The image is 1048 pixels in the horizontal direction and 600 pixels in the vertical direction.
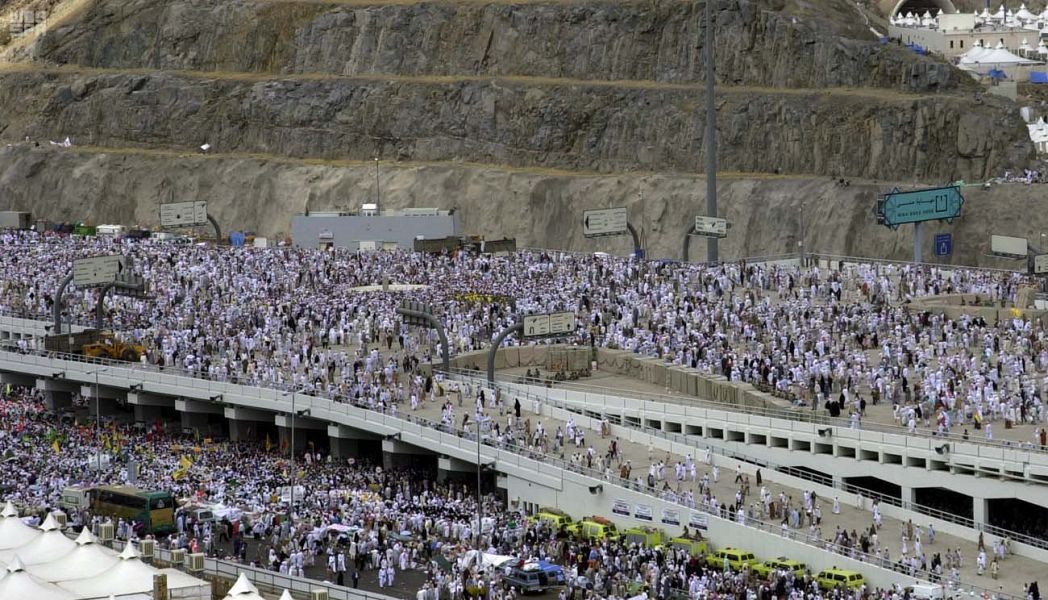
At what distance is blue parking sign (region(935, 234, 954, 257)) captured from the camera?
105750 mm

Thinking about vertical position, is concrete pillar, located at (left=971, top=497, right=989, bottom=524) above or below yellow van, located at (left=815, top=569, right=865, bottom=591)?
above

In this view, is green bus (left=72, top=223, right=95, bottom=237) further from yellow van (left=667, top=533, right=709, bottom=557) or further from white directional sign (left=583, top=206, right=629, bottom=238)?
yellow van (left=667, top=533, right=709, bottom=557)

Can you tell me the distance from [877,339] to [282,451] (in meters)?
20.2

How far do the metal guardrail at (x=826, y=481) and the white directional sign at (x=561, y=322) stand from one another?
9.83 ft

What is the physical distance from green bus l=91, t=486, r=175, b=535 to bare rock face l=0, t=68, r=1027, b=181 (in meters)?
63.4

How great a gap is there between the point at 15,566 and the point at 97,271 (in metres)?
40.9

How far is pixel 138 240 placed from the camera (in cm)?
10875

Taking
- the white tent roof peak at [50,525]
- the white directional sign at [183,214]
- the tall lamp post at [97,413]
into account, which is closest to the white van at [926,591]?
the white tent roof peak at [50,525]

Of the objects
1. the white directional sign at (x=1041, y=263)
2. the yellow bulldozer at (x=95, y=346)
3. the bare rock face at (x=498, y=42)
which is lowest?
the yellow bulldozer at (x=95, y=346)

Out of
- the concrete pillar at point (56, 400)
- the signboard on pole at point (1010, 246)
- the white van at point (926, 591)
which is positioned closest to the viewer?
the white van at point (926, 591)

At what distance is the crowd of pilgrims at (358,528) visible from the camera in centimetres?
5131

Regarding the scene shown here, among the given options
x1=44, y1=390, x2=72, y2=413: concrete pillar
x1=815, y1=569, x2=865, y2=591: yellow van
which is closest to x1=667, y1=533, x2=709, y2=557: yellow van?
x1=815, y1=569, x2=865, y2=591: yellow van

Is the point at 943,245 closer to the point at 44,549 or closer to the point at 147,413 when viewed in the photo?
the point at 147,413

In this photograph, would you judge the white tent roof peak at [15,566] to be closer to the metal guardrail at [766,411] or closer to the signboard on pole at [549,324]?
the metal guardrail at [766,411]
